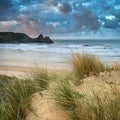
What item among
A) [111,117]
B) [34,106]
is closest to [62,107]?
[34,106]

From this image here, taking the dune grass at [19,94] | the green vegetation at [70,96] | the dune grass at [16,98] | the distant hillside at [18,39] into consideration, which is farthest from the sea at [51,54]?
the distant hillside at [18,39]

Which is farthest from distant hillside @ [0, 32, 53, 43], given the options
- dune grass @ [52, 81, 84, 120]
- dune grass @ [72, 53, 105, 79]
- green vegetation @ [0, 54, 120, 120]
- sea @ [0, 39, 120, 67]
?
dune grass @ [52, 81, 84, 120]

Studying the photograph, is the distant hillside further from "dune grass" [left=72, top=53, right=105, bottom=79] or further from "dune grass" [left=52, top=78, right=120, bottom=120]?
"dune grass" [left=52, top=78, right=120, bottom=120]

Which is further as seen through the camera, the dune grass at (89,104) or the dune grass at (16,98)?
the dune grass at (16,98)

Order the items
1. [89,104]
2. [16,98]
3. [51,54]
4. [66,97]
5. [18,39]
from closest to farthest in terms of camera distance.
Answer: [89,104], [66,97], [16,98], [51,54], [18,39]

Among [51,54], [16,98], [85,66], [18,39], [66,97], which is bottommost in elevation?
[51,54]

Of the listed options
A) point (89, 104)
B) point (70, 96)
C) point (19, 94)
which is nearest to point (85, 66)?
point (19, 94)

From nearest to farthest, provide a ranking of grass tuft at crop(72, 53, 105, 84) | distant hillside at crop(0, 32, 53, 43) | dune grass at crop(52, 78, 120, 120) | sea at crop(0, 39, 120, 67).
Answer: dune grass at crop(52, 78, 120, 120)
grass tuft at crop(72, 53, 105, 84)
sea at crop(0, 39, 120, 67)
distant hillside at crop(0, 32, 53, 43)

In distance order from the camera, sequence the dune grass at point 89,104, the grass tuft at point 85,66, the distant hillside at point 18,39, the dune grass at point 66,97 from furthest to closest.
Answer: the distant hillside at point 18,39 < the grass tuft at point 85,66 < the dune grass at point 66,97 < the dune grass at point 89,104

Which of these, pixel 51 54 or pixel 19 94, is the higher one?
pixel 19 94

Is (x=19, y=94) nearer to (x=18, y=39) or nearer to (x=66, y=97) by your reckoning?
(x=66, y=97)

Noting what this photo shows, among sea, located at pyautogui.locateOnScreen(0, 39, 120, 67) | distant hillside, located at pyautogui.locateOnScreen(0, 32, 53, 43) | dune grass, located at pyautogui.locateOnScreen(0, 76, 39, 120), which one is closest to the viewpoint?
dune grass, located at pyautogui.locateOnScreen(0, 76, 39, 120)

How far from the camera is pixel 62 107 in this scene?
4.69 m

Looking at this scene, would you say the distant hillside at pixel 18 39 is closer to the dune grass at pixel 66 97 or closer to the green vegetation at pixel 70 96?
the green vegetation at pixel 70 96
